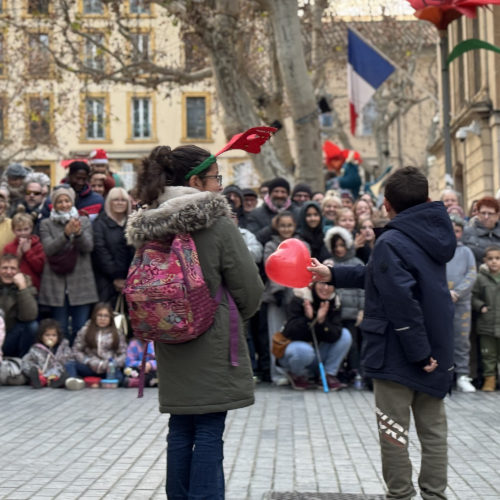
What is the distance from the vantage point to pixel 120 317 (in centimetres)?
1188

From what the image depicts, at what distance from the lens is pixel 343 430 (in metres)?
8.75

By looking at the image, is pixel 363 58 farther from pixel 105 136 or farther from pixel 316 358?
pixel 105 136

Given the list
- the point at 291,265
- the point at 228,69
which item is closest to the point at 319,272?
the point at 291,265

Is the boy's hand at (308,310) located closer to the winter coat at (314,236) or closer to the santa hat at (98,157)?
the winter coat at (314,236)

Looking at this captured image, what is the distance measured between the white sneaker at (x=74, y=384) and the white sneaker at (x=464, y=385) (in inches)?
169

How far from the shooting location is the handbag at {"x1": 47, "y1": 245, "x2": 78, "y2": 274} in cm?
1191

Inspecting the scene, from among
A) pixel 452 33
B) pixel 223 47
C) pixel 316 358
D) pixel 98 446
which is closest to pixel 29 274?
pixel 316 358

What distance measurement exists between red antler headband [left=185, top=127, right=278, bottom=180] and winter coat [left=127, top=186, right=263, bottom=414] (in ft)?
0.44

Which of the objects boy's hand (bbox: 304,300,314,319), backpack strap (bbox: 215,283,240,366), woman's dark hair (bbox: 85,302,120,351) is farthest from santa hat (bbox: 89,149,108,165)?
backpack strap (bbox: 215,283,240,366)

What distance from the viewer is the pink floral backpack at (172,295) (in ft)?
15.7

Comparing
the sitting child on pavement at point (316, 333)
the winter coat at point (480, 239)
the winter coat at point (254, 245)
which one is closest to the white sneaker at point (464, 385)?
the sitting child on pavement at point (316, 333)

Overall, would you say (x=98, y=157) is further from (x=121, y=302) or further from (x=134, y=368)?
(x=134, y=368)

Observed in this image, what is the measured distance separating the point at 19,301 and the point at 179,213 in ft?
24.1

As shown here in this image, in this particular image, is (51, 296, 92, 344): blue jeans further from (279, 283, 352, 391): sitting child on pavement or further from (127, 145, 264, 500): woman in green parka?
(127, 145, 264, 500): woman in green parka
